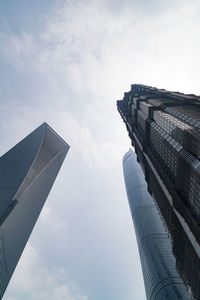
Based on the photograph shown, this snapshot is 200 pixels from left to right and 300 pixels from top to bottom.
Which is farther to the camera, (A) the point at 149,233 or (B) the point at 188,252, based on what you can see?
(A) the point at 149,233

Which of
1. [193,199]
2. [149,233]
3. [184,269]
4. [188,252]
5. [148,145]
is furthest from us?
[149,233]

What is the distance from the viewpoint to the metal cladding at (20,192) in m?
75.1

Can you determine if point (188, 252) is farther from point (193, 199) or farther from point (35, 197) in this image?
point (35, 197)

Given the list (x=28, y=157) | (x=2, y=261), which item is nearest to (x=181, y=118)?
(x=28, y=157)

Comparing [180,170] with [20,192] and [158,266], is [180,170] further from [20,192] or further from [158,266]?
[158,266]

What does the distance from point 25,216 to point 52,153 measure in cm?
5006

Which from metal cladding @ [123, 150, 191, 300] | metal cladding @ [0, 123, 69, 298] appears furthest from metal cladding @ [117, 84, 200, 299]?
metal cladding @ [123, 150, 191, 300]

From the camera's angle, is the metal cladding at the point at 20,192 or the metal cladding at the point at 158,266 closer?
the metal cladding at the point at 20,192

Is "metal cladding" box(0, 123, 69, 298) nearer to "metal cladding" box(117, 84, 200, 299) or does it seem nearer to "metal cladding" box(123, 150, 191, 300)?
"metal cladding" box(117, 84, 200, 299)

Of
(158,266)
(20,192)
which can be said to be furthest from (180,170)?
(158,266)

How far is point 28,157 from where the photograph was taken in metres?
103

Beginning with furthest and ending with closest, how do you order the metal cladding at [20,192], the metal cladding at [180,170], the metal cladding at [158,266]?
the metal cladding at [158,266]
the metal cladding at [20,192]
the metal cladding at [180,170]

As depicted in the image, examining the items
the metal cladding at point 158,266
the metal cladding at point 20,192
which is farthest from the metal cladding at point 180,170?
the metal cladding at point 158,266

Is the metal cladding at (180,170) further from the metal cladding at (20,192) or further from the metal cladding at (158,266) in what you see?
the metal cladding at (158,266)
